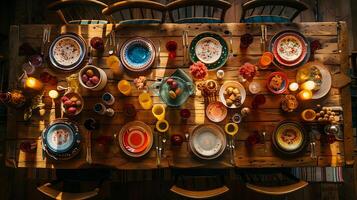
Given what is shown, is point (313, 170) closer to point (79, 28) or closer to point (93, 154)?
point (93, 154)

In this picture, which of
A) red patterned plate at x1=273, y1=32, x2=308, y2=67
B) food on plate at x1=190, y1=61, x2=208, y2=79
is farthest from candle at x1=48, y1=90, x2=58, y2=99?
red patterned plate at x1=273, y1=32, x2=308, y2=67

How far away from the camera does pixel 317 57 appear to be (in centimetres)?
247

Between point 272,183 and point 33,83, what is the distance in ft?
7.88

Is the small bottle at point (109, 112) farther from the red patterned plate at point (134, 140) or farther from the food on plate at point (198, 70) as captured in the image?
the food on plate at point (198, 70)

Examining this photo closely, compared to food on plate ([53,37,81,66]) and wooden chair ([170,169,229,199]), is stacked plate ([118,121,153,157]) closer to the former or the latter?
wooden chair ([170,169,229,199])

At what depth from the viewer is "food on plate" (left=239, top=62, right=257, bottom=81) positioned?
2.31 m

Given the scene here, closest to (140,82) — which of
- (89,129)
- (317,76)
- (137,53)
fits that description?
(137,53)

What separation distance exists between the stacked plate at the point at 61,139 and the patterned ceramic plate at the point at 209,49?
1.08 metres

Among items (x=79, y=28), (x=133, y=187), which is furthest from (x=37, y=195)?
(x=79, y=28)

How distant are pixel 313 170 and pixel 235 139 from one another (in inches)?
49.9

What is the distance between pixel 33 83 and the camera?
2.37m

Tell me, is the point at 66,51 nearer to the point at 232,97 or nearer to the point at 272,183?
the point at 232,97

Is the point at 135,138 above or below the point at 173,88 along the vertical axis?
below

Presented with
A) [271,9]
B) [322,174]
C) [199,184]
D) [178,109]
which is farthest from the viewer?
[199,184]
